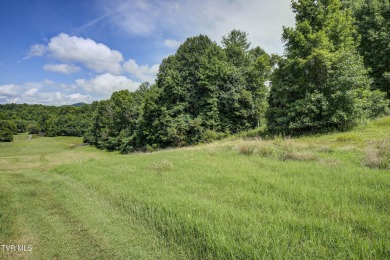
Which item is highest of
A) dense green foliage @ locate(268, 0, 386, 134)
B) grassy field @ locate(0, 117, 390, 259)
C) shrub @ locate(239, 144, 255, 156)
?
dense green foliage @ locate(268, 0, 386, 134)

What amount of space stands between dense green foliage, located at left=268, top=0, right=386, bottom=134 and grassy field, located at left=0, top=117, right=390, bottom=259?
8291 millimetres

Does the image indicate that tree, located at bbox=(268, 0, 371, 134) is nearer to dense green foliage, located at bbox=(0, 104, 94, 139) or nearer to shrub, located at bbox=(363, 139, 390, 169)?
shrub, located at bbox=(363, 139, 390, 169)

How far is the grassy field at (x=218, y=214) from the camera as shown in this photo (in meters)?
3.99

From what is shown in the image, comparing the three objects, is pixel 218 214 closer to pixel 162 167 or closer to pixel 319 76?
pixel 162 167

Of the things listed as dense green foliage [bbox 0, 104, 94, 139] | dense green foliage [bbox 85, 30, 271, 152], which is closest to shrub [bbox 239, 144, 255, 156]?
dense green foliage [bbox 85, 30, 271, 152]

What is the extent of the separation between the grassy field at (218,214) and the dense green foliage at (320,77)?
829 cm

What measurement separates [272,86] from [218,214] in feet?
60.9

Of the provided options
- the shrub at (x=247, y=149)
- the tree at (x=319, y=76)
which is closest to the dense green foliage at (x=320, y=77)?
the tree at (x=319, y=76)

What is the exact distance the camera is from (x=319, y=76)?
17.6m

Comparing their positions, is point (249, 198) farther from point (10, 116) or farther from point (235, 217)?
point (10, 116)

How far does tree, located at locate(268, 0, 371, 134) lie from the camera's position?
646 inches

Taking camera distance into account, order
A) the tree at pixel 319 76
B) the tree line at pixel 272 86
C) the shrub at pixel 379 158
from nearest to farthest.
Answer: the shrub at pixel 379 158, the tree at pixel 319 76, the tree line at pixel 272 86

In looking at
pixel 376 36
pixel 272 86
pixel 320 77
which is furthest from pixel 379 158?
pixel 376 36

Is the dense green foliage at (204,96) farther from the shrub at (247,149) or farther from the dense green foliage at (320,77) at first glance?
the shrub at (247,149)
